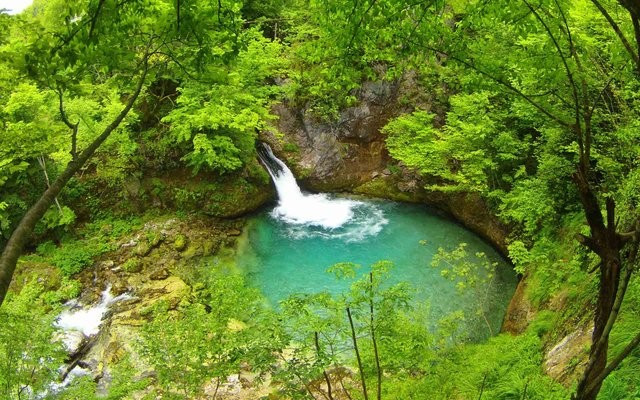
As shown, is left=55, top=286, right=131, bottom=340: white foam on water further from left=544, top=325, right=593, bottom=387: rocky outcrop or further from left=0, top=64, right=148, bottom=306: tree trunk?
left=544, top=325, right=593, bottom=387: rocky outcrop

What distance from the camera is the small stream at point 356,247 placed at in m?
10.5

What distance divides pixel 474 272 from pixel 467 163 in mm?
2959

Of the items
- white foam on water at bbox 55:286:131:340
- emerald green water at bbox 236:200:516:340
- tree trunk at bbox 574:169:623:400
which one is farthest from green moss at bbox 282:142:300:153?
tree trunk at bbox 574:169:623:400

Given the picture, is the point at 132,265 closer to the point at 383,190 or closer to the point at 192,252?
the point at 192,252

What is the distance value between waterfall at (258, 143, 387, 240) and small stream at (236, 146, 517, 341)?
31 millimetres

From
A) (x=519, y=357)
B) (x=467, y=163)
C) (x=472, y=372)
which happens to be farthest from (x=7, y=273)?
(x=467, y=163)

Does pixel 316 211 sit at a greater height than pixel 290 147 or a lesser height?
lesser

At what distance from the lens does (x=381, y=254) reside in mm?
12570

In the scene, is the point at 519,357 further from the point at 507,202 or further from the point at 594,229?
the point at 507,202

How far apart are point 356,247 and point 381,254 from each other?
0.81 metres

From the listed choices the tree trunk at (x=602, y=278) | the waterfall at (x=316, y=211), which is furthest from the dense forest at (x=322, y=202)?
the waterfall at (x=316, y=211)

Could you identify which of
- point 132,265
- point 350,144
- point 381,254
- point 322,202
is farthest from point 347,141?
point 132,265

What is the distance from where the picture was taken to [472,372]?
515 centimetres

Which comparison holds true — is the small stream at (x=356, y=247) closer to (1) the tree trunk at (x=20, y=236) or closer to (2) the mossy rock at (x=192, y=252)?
(2) the mossy rock at (x=192, y=252)
